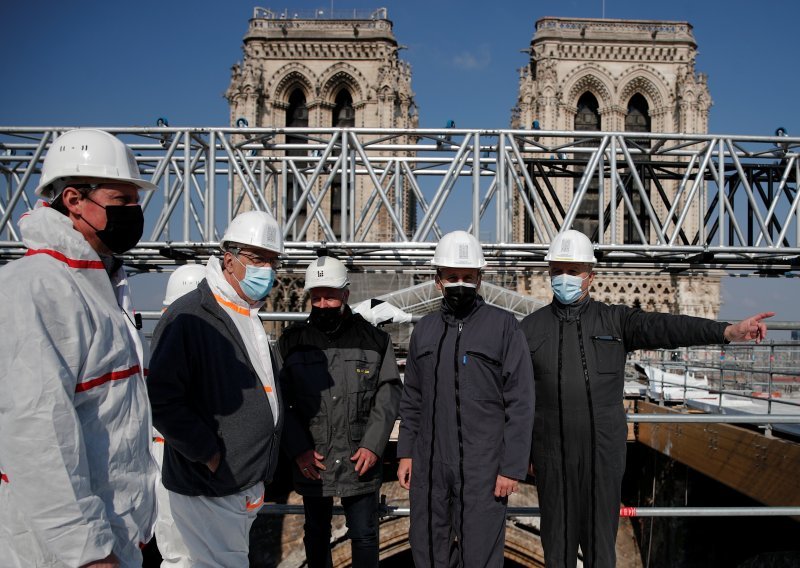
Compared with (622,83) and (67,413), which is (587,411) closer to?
(67,413)

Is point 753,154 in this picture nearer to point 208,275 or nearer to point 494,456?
point 494,456

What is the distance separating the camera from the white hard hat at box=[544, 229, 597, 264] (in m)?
3.65

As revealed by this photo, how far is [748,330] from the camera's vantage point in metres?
3.24

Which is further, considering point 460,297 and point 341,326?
point 341,326

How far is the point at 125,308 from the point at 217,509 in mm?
1042

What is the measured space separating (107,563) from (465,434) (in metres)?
1.83

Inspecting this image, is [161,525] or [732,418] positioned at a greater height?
[732,418]

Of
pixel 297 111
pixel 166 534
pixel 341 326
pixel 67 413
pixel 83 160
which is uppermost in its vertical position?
pixel 297 111

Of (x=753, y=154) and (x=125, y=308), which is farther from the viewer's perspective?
(x=753, y=154)

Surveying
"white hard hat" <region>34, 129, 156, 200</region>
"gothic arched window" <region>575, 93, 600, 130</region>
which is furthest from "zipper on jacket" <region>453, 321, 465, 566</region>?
"gothic arched window" <region>575, 93, 600, 130</region>

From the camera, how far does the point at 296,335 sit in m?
3.70

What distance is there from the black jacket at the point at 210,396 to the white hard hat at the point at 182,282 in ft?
6.14

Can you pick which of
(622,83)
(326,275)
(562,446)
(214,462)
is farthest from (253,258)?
(622,83)

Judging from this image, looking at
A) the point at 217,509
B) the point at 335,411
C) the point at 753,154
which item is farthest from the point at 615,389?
the point at 753,154
